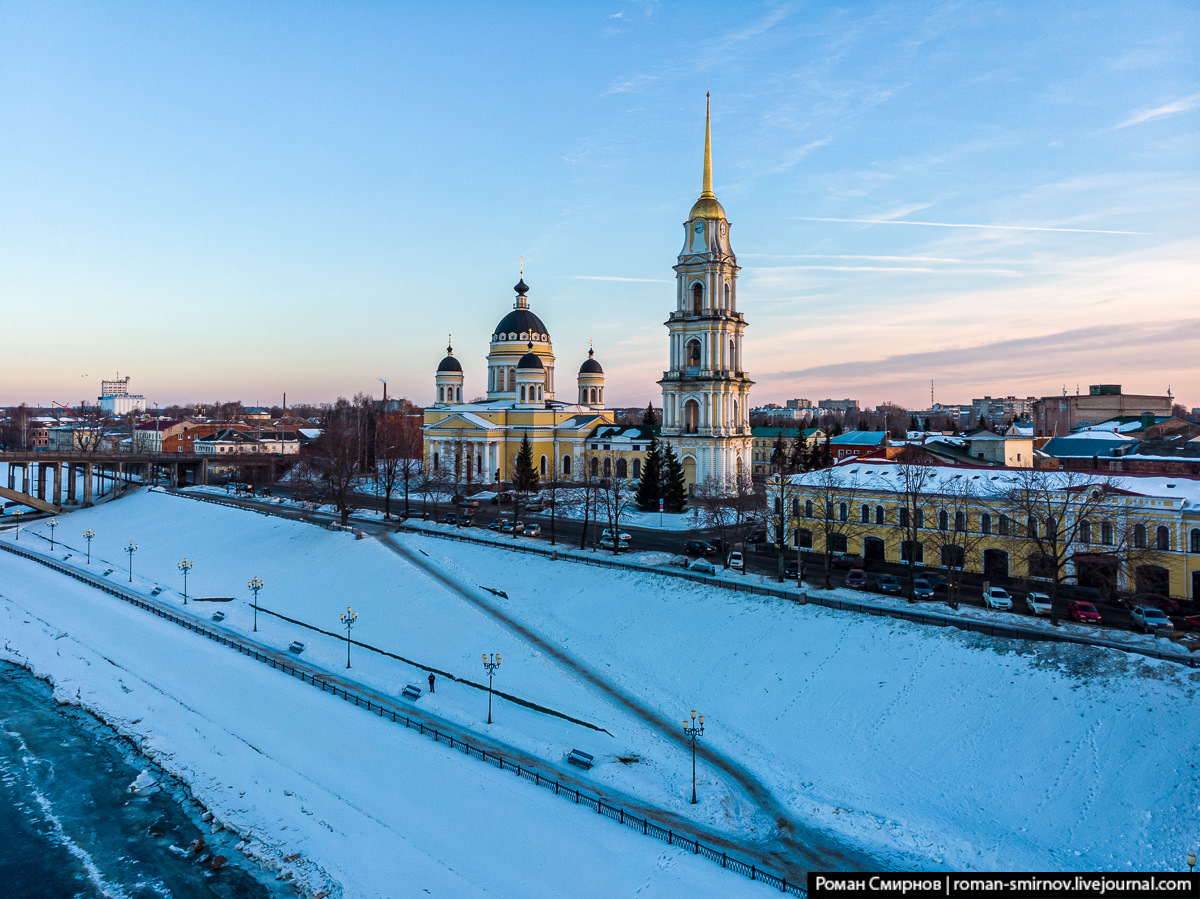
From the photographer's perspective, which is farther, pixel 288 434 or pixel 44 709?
pixel 288 434

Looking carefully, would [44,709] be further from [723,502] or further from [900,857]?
[723,502]

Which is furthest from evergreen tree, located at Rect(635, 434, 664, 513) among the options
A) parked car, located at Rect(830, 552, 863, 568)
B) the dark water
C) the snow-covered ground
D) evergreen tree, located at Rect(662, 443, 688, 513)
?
the dark water

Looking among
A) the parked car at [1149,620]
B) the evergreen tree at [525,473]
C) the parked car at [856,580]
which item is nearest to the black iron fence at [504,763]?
the parked car at [856,580]

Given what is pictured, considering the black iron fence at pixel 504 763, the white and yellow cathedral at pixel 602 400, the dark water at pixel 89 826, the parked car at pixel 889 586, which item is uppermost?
the white and yellow cathedral at pixel 602 400

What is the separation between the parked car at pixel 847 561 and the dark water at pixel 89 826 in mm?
28222

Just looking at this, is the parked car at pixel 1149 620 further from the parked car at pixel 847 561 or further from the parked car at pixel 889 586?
the parked car at pixel 847 561

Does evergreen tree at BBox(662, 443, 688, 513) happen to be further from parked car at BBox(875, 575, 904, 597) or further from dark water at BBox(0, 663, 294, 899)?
dark water at BBox(0, 663, 294, 899)

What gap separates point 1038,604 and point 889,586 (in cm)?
548

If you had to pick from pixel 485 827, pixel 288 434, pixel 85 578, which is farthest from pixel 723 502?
pixel 288 434

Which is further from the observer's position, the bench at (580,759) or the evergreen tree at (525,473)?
the evergreen tree at (525,473)

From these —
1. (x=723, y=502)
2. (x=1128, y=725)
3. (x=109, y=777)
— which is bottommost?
(x=109, y=777)

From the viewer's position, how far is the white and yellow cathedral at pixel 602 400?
185ft

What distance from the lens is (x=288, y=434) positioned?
383 ft

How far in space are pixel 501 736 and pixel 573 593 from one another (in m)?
12.2
